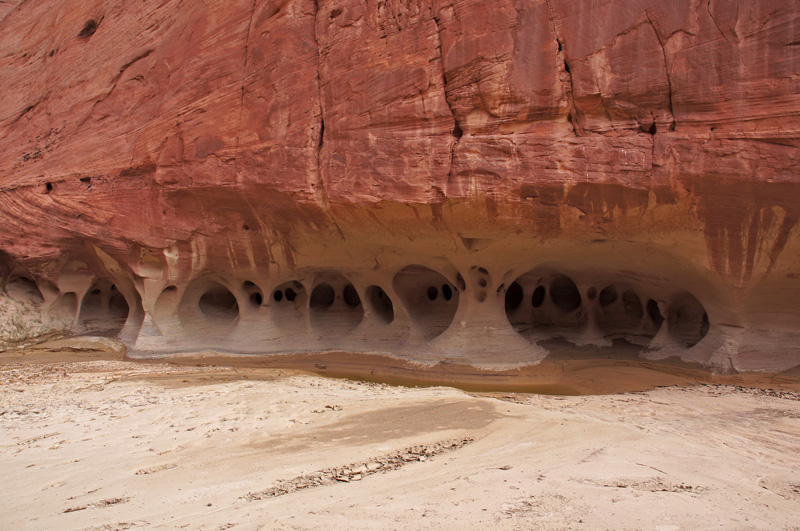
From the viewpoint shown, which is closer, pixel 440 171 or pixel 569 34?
pixel 569 34

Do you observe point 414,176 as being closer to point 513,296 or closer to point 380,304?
point 380,304

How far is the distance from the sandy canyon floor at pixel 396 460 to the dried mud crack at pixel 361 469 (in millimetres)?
18

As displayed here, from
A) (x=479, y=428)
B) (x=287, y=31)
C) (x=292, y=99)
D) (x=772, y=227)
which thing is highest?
(x=287, y=31)

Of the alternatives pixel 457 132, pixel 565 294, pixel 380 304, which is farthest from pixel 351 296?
pixel 457 132

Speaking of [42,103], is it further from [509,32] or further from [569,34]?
[569,34]

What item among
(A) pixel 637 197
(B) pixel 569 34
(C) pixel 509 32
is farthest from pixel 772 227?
(C) pixel 509 32

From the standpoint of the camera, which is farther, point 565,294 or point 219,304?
point 219,304

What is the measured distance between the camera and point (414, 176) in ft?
26.4

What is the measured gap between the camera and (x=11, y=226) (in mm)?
11609

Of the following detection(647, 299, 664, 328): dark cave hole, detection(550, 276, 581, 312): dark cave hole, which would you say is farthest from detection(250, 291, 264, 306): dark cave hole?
detection(647, 299, 664, 328): dark cave hole

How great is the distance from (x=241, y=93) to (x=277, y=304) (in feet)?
16.6

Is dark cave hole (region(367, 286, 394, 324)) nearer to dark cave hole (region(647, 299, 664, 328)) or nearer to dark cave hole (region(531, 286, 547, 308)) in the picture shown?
dark cave hole (region(531, 286, 547, 308))

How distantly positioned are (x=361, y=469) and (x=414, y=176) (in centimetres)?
555

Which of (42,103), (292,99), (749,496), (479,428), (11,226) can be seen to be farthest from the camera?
(42,103)
